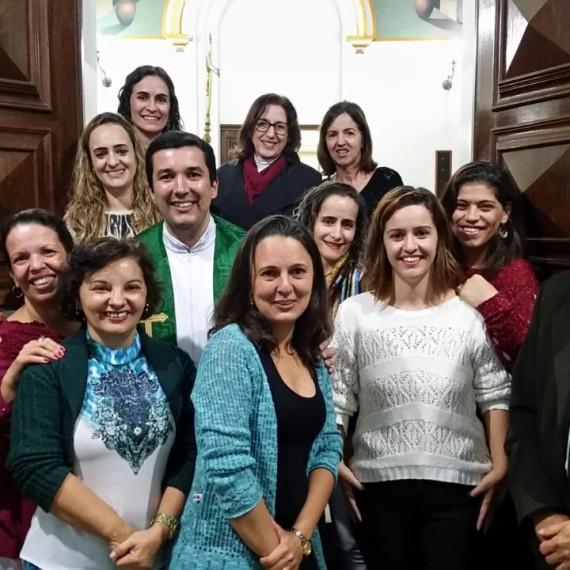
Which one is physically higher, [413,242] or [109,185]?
[109,185]

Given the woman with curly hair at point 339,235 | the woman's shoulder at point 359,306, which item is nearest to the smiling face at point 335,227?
the woman with curly hair at point 339,235

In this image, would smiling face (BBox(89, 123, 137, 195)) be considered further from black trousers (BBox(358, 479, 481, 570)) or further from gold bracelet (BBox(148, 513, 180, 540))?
black trousers (BBox(358, 479, 481, 570))

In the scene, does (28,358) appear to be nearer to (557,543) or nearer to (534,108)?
(557,543)

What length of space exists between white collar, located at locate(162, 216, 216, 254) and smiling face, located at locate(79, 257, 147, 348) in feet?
1.23

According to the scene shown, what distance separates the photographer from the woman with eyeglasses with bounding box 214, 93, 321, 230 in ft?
8.50

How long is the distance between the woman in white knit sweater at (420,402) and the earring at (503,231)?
287 mm

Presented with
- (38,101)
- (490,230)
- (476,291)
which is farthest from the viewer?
(38,101)

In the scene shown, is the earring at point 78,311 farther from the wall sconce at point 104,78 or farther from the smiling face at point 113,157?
the wall sconce at point 104,78

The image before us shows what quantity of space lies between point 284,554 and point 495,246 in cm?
111

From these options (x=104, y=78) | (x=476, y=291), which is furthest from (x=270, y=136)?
(x=104, y=78)

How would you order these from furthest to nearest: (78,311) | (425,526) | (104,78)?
1. (104,78)
2. (425,526)
3. (78,311)

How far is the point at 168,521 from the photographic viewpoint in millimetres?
1486

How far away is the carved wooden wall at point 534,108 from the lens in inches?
80.7

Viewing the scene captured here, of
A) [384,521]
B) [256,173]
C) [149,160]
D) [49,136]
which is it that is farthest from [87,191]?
[384,521]
